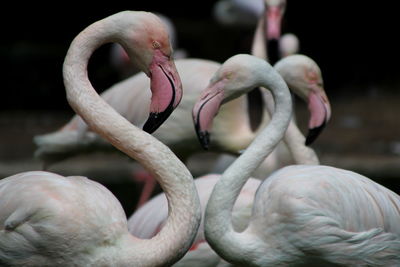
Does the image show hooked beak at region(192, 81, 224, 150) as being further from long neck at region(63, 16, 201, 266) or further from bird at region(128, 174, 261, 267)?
bird at region(128, 174, 261, 267)

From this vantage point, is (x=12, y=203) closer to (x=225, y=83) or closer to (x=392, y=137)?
(x=225, y=83)

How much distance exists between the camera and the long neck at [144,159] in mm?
4215

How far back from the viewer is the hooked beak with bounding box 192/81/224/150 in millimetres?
4562

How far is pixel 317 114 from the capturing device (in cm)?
514

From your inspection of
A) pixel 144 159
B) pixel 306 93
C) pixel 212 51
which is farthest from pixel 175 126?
pixel 212 51

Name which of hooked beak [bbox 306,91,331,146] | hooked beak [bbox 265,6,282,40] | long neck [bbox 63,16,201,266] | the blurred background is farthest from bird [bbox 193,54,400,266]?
the blurred background

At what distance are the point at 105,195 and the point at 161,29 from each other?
0.76 meters

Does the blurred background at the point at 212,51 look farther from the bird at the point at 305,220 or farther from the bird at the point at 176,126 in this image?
the bird at the point at 305,220

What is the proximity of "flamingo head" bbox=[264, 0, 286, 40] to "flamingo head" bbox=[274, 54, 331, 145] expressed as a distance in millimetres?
1289

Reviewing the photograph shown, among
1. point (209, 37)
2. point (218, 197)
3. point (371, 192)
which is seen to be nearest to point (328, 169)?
point (371, 192)

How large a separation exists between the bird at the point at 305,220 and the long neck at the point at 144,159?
Result: 0.25 metres

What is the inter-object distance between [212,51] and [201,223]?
9.99 meters

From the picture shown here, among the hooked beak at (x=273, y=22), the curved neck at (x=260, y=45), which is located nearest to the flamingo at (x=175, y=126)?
the curved neck at (x=260, y=45)

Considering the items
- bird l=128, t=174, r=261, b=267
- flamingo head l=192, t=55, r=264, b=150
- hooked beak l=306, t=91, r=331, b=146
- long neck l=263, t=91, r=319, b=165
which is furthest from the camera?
long neck l=263, t=91, r=319, b=165
